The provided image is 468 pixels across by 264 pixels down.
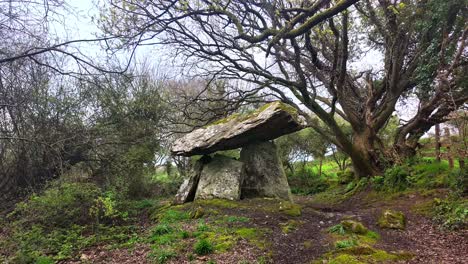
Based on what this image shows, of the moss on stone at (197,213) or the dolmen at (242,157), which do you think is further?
the dolmen at (242,157)

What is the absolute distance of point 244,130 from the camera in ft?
31.3

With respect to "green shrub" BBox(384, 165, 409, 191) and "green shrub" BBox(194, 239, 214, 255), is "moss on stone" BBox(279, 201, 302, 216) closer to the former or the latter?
"green shrub" BBox(194, 239, 214, 255)

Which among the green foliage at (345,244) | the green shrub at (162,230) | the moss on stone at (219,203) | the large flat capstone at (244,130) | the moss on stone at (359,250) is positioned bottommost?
the moss on stone at (359,250)

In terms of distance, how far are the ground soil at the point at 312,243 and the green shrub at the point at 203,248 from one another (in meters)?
0.17

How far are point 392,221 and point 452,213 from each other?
1.25 meters

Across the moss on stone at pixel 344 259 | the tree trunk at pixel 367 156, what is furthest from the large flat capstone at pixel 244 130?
the moss on stone at pixel 344 259

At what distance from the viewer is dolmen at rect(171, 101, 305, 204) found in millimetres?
9523

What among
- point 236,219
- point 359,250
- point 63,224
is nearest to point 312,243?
point 359,250

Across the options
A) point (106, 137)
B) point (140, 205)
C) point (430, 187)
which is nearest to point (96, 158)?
point (106, 137)

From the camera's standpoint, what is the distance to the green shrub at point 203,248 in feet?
18.5

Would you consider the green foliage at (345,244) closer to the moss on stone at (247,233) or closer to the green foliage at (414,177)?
the moss on stone at (247,233)

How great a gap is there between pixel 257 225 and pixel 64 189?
4.82 metres

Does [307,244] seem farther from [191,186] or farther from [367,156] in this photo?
[367,156]

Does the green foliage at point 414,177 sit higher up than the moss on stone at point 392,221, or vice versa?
the green foliage at point 414,177
